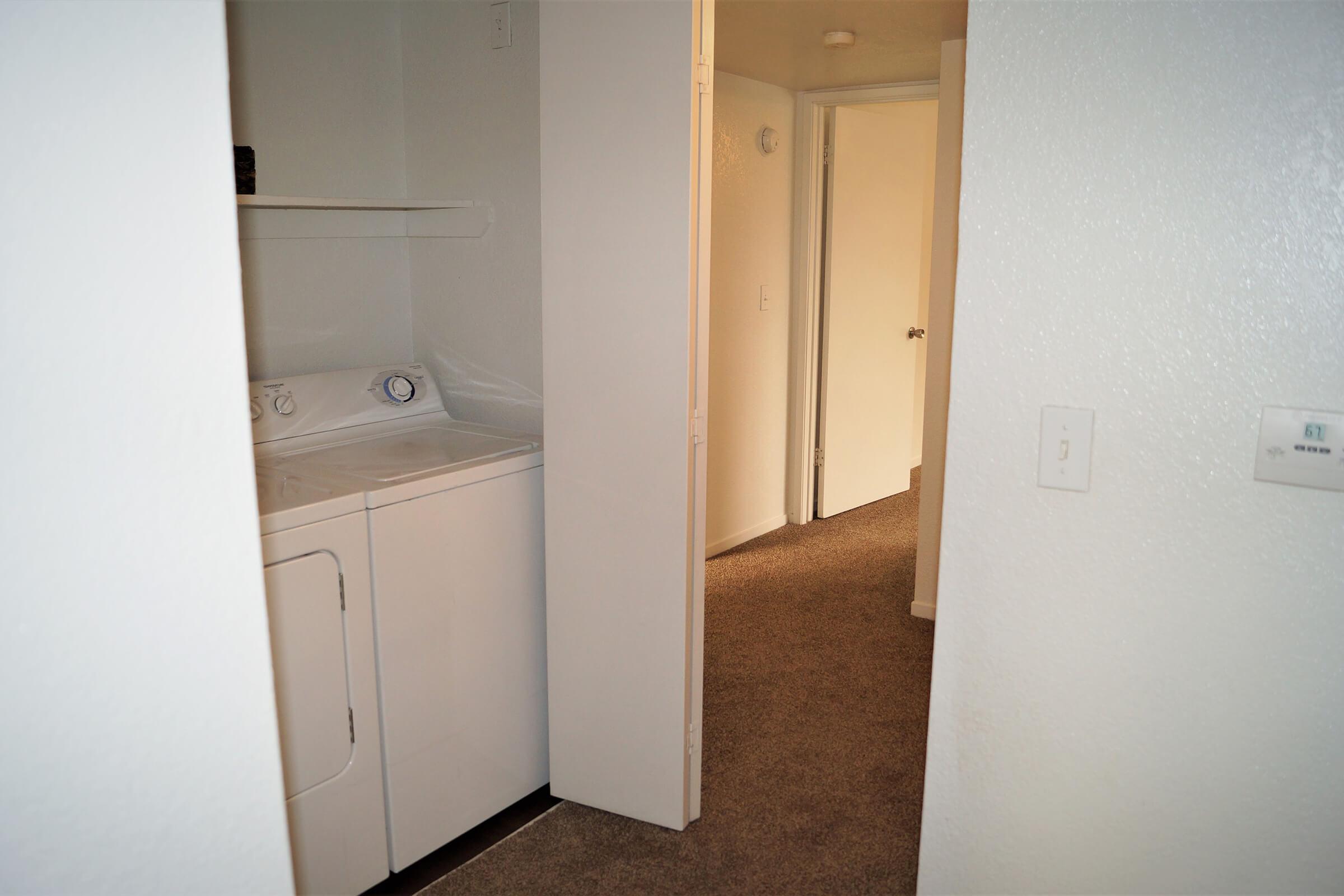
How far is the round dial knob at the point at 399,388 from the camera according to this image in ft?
8.53

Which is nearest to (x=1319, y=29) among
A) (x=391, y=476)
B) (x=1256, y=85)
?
(x=1256, y=85)

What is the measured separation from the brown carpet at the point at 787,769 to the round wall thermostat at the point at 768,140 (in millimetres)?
1911

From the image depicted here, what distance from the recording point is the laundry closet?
1938 mm

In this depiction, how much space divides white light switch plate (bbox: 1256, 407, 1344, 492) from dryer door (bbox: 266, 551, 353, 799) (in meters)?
1.61

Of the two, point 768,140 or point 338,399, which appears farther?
point 768,140

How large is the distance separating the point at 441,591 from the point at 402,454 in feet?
1.27

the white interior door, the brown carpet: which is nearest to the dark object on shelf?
the brown carpet

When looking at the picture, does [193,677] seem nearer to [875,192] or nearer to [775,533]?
[775,533]

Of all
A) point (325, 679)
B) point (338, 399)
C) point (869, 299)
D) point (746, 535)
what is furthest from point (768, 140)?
point (325, 679)

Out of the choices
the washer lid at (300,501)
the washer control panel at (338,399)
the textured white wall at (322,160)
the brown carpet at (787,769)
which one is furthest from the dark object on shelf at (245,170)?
the brown carpet at (787,769)

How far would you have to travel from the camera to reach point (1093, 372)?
1.27 metres

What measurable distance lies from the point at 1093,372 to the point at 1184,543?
253 millimetres

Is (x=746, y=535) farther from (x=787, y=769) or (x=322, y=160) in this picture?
(x=322, y=160)

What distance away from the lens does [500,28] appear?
8.09ft
